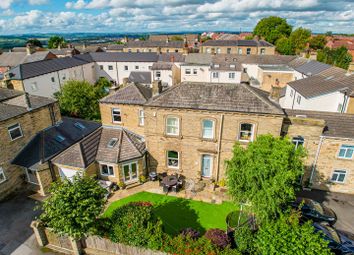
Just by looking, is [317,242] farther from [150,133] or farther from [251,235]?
[150,133]

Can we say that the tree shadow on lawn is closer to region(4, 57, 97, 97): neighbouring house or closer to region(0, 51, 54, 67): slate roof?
region(4, 57, 97, 97): neighbouring house

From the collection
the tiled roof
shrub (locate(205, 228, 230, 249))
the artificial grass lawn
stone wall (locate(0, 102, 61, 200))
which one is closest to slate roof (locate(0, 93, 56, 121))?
stone wall (locate(0, 102, 61, 200))

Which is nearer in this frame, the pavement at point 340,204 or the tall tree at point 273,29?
the pavement at point 340,204

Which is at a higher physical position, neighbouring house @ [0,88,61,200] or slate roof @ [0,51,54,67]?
slate roof @ [0,51,54,67]

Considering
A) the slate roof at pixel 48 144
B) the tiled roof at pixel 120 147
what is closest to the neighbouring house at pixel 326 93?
the tiled roof at pixel 120 147

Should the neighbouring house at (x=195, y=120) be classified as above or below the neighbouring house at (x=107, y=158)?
above

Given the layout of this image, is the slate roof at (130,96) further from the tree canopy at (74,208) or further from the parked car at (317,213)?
the parked car at (317,213)

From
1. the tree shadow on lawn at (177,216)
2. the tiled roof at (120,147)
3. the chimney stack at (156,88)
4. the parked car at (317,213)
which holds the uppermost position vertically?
the chimney stack at (156,88)

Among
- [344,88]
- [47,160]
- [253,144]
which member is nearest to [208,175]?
[253,144]
